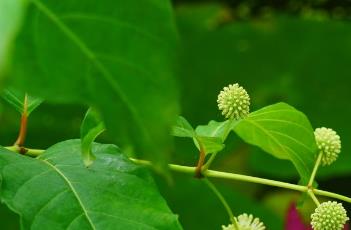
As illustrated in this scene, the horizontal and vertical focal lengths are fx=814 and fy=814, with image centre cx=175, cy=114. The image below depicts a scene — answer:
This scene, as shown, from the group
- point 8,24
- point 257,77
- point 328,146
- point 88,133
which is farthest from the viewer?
point 257,77

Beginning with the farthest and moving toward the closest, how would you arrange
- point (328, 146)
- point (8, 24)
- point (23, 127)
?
1. point (328, 146)
2. point (23, 127)
3. point (8, 24)

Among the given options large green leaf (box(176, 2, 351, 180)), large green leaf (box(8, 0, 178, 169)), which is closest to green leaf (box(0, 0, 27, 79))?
large green leaf (box(8, 0, 178, 169))

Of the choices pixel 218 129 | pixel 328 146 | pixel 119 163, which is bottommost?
pixel 119 163

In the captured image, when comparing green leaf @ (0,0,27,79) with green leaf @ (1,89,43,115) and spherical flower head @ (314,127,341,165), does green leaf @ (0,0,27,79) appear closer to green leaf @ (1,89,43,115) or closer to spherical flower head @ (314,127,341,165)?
green leaf @ (1,89,43,115)

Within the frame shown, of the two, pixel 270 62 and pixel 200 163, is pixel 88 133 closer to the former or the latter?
pixel 200 163

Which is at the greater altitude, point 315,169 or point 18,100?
point 315,169

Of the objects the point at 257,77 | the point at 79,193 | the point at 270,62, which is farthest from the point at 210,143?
the point at 270,62

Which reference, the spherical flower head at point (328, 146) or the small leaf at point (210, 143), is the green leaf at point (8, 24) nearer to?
the small leaf at point (210, 143)

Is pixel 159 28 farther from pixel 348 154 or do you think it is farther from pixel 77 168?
pixel 348 154
